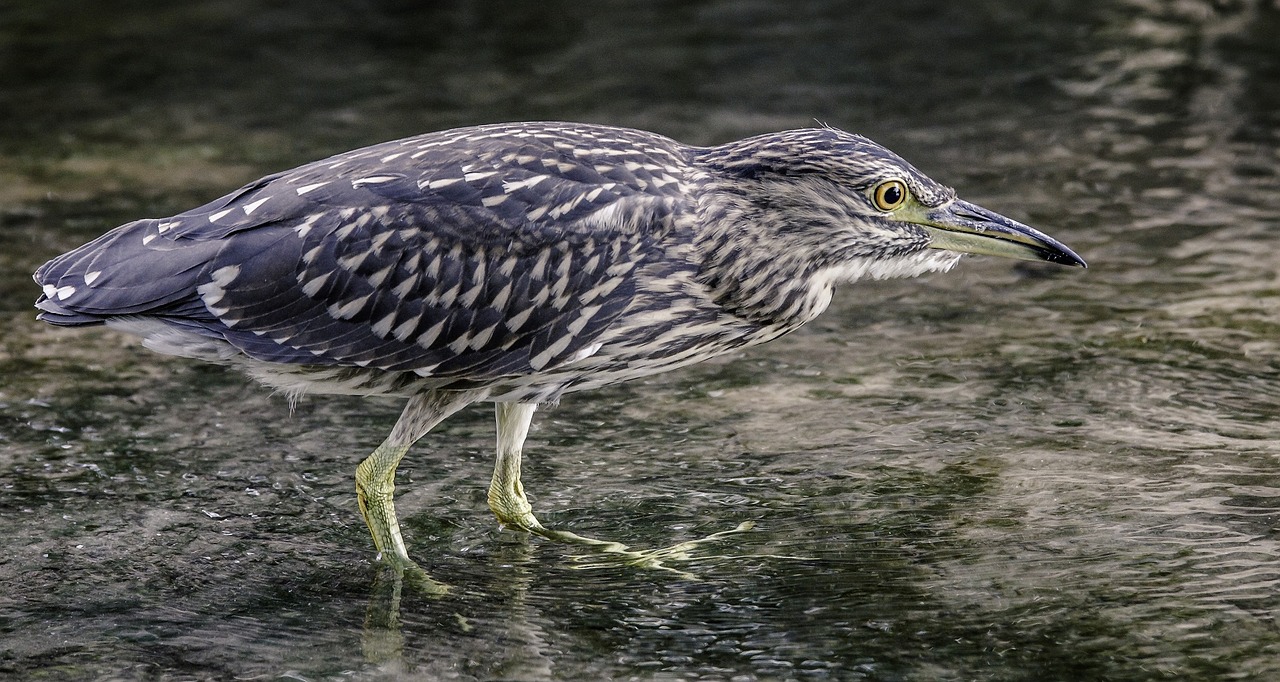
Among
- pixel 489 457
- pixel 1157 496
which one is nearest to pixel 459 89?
pixel 489 457

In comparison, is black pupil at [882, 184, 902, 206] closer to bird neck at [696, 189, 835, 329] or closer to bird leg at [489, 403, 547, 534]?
bird neck at [696, 189, 835, 329]

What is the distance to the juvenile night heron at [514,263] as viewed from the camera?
18.0ft

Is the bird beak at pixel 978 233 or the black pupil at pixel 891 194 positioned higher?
the black pupil at pixel 891 194

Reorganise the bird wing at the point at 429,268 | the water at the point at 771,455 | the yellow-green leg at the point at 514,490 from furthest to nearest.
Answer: the yellow-green leg at the point at 514,490
the bird wing at the point at 429,268
the water at the point at 771,455

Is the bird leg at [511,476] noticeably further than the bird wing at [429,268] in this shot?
Yes

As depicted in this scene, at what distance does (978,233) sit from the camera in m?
5.70

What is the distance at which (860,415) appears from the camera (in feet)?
22.3

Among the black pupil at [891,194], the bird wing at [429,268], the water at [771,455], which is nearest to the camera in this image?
the water at [771,455]

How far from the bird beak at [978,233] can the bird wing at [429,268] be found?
0.99 m

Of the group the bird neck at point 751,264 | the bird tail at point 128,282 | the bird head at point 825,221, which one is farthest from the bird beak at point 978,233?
the bird tail at point 128,282

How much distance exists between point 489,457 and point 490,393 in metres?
0.97

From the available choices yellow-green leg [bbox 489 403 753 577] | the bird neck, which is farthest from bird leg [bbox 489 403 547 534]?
the bird neck

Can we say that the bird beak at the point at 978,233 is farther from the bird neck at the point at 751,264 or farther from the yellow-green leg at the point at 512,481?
the yellow-green leg at the point at 512,481

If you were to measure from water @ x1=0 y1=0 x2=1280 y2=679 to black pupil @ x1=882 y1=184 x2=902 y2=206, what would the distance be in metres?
1.22
